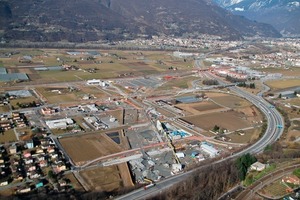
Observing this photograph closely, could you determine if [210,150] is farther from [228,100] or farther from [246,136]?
[228,100]

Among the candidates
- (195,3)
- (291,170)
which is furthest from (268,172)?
(195,3)

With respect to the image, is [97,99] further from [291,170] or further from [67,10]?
[67,10]

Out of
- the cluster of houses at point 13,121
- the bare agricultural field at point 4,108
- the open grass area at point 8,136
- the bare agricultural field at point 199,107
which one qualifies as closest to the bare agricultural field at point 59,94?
the bare agricultural field at point 4,108

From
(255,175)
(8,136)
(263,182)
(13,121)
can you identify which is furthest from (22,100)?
(263,182)

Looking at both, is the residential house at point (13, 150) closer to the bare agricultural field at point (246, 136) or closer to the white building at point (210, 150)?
the white building at point (210, 150)

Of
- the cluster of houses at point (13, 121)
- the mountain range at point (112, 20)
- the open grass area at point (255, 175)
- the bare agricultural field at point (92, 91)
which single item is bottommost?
the open grass area at point (255, 175)
